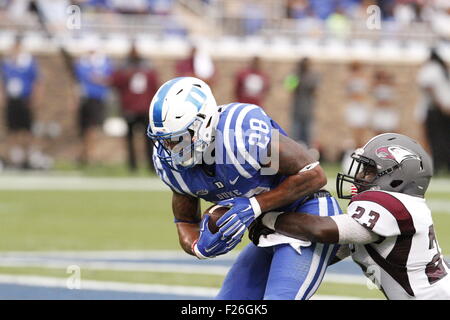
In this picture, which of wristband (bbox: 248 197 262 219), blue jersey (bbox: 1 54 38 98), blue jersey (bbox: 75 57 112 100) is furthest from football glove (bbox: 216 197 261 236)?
blue jersey (bbox: 1 54 38 98)

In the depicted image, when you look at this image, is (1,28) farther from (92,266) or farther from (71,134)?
(92,266)

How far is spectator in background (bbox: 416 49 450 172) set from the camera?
16062 millimetres

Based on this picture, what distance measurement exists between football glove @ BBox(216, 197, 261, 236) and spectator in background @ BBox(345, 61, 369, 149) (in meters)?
12.4

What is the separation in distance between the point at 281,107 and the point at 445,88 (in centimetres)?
394

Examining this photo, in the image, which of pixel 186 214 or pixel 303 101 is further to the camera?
pixel 303 101

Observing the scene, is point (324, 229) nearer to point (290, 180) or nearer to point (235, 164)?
point (290, 180)

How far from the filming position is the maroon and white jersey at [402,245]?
4613 mm

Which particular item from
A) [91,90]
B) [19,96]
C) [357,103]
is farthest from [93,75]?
[357,103]

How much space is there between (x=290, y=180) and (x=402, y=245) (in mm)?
597

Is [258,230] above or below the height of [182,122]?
below

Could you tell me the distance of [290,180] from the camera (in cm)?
484

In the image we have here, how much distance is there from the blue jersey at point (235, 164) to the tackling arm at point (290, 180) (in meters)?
0.09

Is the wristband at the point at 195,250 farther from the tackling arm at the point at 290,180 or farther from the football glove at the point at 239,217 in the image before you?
the tackling arm at the point at 290,180

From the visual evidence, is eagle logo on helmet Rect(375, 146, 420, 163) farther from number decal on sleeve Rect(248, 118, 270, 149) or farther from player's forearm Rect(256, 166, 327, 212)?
number decal on sleeve Rect(248, 118, 270, 149)
